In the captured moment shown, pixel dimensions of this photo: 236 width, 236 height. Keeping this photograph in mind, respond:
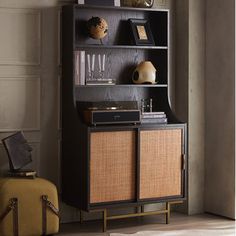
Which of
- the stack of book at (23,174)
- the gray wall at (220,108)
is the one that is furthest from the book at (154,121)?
the stack of book at (23,174)

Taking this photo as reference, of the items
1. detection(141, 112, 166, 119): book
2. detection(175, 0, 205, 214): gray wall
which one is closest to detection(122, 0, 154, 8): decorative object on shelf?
detection(175, 0, 205, 214): gray wall

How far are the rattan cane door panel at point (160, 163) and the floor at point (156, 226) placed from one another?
0.29 meters

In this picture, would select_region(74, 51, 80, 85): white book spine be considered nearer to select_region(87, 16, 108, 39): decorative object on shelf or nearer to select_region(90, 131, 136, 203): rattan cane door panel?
select_region(87, 16, 108, 39): decorative object on shelf

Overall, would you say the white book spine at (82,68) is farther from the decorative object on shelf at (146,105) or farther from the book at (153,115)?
the decorative object on shelf at (146,105)

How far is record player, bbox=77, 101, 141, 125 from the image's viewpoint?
557cm

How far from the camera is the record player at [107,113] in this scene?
5.57 meters

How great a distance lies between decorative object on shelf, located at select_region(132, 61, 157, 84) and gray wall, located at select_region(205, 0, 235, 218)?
667mm

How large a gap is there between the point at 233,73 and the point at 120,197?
61.4 inches

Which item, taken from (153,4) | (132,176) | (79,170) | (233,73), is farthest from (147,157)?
(153,4)

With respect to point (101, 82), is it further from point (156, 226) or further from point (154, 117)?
point (156, 226)

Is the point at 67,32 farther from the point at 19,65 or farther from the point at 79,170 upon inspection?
the point at 79,170

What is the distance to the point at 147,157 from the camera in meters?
5.78

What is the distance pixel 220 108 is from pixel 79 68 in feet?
4.77

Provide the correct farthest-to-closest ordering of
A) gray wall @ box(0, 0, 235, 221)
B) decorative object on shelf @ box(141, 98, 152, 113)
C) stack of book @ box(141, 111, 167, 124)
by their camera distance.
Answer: decorative object on shelf @ box(141, 98, 152, 113) < stack of book @ box(141, 111, 167, 124) < gray wall @ box(0, 0, 235, 221)
